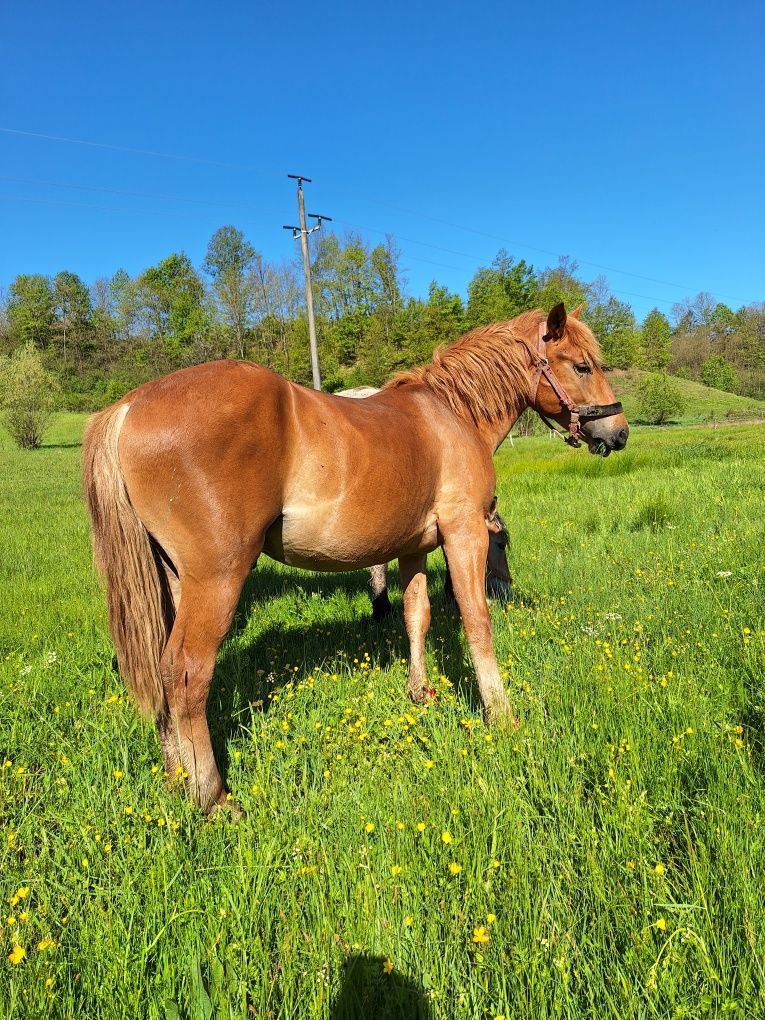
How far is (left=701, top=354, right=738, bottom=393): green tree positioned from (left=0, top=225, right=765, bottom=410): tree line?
8.79 metres

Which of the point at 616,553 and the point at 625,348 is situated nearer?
the point at 616,553

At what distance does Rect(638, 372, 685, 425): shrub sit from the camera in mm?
47531

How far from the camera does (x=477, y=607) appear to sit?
304 cm

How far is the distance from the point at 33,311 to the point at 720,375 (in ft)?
265

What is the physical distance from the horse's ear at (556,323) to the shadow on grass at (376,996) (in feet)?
10.7

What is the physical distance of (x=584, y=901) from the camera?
1763 mm

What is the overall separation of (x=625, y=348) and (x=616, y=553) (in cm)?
5866

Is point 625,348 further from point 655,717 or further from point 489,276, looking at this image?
point 655,717

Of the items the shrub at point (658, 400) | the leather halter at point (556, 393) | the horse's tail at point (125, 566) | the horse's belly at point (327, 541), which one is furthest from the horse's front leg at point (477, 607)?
the shrub at point (658, 400)

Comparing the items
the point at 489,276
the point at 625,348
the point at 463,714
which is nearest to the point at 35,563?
the point at 463,714

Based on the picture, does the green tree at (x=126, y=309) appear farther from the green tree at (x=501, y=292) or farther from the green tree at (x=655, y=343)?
the green tree at (x=655, y=343)

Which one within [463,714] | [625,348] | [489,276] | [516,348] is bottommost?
[463,714]

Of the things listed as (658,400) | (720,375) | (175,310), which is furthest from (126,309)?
(720,375)

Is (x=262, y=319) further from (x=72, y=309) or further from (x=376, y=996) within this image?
(x=376, y=996)
